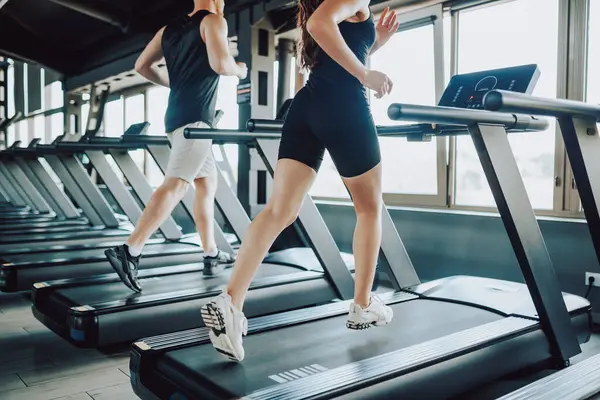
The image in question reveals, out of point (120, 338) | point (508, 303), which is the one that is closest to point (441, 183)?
point (508, 303)

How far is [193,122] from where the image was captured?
292cm

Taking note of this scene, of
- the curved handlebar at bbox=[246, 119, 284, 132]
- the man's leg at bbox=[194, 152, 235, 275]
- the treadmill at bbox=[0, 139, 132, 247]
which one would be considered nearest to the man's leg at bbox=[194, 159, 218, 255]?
the man's leg at bbox=[194, 152, 235, 275]

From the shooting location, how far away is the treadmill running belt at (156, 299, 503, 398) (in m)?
1.71

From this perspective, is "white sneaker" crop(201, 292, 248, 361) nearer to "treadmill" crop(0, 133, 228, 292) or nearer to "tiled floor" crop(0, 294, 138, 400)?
"tiled floor" crop(0, 294, 138, 400)

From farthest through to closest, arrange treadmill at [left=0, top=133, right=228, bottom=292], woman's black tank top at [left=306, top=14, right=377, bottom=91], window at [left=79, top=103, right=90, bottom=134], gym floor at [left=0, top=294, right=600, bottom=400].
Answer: window at [left=79, top=103, right=90, bottom=134], treadmill at [left=0, top=133, right=228, bottom=292], gym floor at [left=0, top=294, right=600, bottom=400], woman's black tank top at [left=306, top=14, right=377, bottom=91]

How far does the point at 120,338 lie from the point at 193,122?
1.16m

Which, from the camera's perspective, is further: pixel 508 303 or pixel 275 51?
pixel 275 51

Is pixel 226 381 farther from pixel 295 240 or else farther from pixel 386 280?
pixel 295 240

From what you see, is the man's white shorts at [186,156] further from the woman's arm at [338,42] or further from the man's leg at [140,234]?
the woman's arm at [338,42]

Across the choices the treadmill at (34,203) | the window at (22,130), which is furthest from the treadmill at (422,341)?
the window at (22,130)

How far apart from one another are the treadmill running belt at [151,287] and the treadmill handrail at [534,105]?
191 cm

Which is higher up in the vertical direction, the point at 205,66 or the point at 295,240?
the point at 205,66

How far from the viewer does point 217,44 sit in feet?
8.94

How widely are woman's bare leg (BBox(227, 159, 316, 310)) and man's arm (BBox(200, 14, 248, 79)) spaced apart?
109 cm
